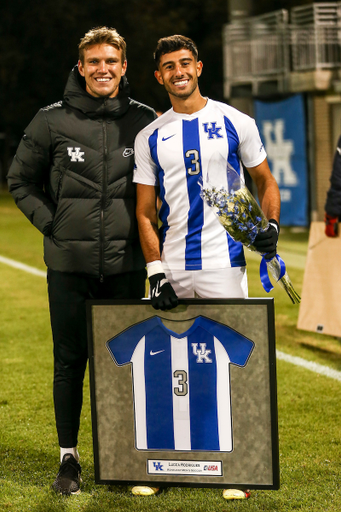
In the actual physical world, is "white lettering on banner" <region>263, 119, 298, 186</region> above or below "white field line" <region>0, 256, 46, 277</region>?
above

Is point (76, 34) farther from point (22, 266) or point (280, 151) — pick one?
point (22, 266)

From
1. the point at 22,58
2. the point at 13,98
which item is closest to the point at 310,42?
the point at 22,58

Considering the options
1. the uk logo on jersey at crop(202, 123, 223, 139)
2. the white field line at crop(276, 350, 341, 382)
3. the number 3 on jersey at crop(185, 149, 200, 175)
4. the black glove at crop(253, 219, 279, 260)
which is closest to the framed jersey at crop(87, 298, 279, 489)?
the black glove at crop(253, 219, 279, 260)

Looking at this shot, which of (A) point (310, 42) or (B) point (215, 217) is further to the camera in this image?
(A) point (310, 42)

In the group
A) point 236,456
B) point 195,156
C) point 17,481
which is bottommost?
point 17,481

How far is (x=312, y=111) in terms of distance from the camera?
15.4 metres

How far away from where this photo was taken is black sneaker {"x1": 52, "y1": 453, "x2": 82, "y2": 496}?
3.54m

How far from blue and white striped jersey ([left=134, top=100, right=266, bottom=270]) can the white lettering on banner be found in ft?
41.7

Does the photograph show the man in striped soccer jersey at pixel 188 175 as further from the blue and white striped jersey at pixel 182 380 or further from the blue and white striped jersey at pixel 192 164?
the blue and white striped jersey at pixel 182 380

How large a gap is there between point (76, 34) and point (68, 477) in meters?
30.1

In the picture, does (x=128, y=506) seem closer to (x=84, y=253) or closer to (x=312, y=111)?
(x=84, y=253)

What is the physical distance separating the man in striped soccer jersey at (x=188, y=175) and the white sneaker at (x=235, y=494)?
36.8 inches

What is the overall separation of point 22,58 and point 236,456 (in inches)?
1196

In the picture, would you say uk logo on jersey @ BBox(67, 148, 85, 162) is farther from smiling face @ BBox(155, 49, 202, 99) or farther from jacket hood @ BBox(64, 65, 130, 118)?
smiling face @ BBox(155, 49, 202, 99)
